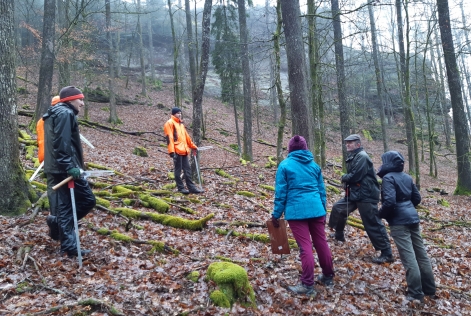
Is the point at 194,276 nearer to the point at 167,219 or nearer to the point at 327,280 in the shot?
the point at 327,280

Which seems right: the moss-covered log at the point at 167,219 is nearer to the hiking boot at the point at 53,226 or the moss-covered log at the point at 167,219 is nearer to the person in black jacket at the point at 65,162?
the hiking boot at the point at 53,226

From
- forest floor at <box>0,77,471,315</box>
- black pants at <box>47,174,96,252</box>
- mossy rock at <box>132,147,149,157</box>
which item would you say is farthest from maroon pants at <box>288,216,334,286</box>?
mossy rock at <box>132,147,149,157</box>

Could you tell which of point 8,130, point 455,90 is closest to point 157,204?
point 8,130

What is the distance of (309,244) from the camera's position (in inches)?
179

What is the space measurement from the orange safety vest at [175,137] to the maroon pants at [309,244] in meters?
4.76

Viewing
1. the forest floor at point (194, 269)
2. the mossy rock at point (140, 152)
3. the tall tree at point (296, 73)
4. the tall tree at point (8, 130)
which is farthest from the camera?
the mossy rock at point (140, 152)

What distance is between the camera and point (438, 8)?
13.1m

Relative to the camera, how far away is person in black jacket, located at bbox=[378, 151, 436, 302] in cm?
479

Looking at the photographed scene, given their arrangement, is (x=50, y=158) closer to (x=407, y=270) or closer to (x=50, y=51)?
(x=407, y=270)

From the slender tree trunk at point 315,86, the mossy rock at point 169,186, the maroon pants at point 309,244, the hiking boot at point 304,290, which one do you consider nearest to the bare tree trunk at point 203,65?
the mossy rock at point 169,186

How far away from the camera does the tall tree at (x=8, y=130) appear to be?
17.4ft

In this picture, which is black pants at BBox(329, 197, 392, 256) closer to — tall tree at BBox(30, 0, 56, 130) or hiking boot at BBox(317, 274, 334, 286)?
hiking boot at BBox(317, 274, 334, 286)

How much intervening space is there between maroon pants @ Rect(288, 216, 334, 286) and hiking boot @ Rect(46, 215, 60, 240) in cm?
326

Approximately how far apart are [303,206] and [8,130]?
15.5 ft
